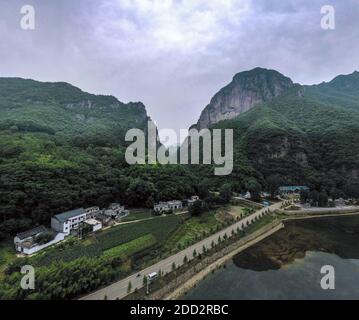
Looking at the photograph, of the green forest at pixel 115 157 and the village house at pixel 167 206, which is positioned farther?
the village house at pixel 167 206

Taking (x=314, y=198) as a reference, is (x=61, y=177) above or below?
above

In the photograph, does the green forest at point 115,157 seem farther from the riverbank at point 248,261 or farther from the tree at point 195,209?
the riverbank at point 248,261

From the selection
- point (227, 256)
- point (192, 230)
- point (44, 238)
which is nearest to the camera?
point (44, 238)

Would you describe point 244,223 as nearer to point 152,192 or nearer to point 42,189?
point 152,192

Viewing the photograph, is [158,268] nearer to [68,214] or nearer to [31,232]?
[68,214]

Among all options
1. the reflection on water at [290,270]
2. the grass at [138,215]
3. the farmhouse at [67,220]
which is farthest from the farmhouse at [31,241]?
the reflection on water at [290,270]

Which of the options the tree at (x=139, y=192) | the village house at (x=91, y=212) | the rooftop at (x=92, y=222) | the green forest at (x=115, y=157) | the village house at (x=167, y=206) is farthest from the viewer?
the tree at (x=139, y=192)

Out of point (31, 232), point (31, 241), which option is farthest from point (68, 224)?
point (31, 241)
